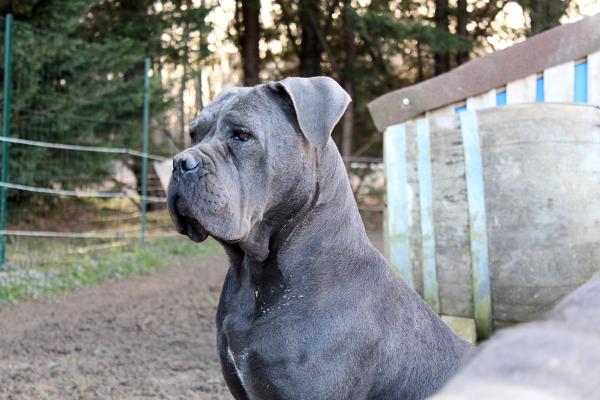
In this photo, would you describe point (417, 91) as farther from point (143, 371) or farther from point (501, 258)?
point (143, 371)

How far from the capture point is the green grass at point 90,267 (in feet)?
25.0

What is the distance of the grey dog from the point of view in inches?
99.8

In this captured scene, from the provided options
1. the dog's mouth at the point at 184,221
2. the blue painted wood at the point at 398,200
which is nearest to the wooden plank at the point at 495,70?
the blue painted wood at the point at 398,200

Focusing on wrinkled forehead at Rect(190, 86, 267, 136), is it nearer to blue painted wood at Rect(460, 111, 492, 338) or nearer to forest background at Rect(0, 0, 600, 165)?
blue painted wood at Rect(460, 111, 492, 338)

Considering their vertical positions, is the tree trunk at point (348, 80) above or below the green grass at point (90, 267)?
above

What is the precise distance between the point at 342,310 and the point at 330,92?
85cm

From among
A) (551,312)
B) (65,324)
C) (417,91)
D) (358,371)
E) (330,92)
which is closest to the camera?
(551,312)

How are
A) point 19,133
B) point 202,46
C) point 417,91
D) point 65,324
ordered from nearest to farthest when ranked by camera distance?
point 417,91 → point 65,324 → point 19,133 → point 202,46

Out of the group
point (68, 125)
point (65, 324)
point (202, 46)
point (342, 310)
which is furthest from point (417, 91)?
point (202, 46)

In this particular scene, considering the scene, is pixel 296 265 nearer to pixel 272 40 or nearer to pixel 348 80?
pixel 348 80

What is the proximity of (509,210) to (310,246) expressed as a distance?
64.0 inches

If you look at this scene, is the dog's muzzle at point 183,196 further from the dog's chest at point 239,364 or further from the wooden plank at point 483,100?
the wooden plank at point 483,100

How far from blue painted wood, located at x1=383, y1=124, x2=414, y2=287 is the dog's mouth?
1781 mm

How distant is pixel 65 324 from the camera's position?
6312 mm
